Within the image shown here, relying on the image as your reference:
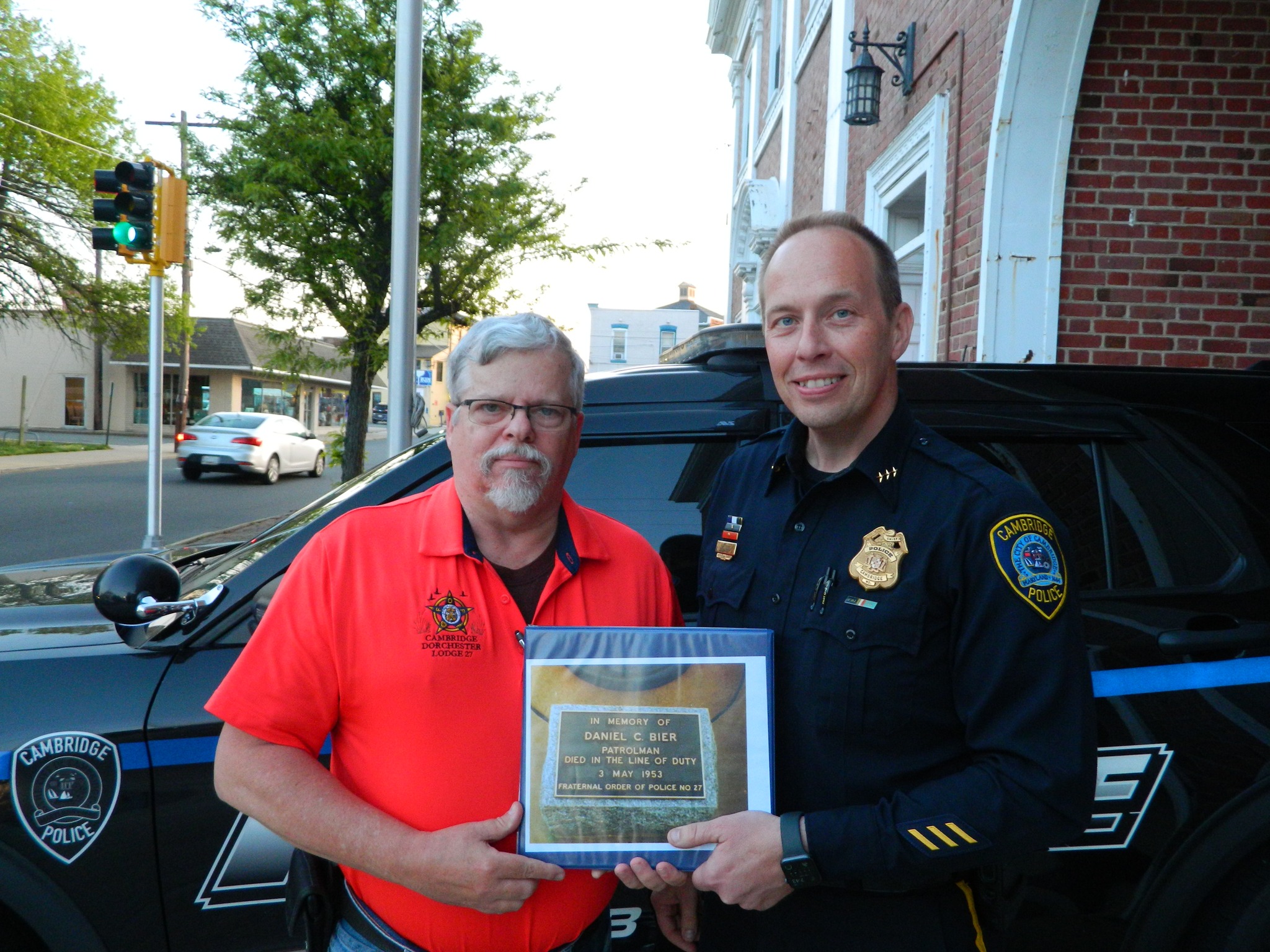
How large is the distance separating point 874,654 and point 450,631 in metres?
0.69

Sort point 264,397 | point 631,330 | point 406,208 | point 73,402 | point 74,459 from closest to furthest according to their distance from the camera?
point 406,208 < point 74,459 < point 73,402 < point 264,397 < point 631,330

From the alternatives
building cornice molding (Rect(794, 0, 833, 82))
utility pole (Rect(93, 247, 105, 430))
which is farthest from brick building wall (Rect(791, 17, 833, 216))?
utility pole (Rect(93, 247, 105, 430))

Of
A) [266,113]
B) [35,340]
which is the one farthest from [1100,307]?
[35,340]

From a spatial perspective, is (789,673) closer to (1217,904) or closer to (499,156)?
(1217,904)

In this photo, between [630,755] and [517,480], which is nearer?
[630,755]

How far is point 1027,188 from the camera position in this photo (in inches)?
206

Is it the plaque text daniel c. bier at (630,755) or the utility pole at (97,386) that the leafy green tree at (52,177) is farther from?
the plaque text daniel c. bier at (630,755)

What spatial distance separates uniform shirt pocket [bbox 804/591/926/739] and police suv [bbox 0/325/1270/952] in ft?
2.55

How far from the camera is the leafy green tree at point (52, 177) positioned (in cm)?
2320

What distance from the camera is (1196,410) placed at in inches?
98.3

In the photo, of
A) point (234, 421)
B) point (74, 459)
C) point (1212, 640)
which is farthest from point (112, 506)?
point (1212, 640)

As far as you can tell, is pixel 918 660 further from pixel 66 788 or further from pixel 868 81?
pixel 868 81

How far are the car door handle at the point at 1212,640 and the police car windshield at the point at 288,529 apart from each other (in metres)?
1.77

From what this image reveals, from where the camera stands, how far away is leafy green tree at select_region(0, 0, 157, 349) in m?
23.2
